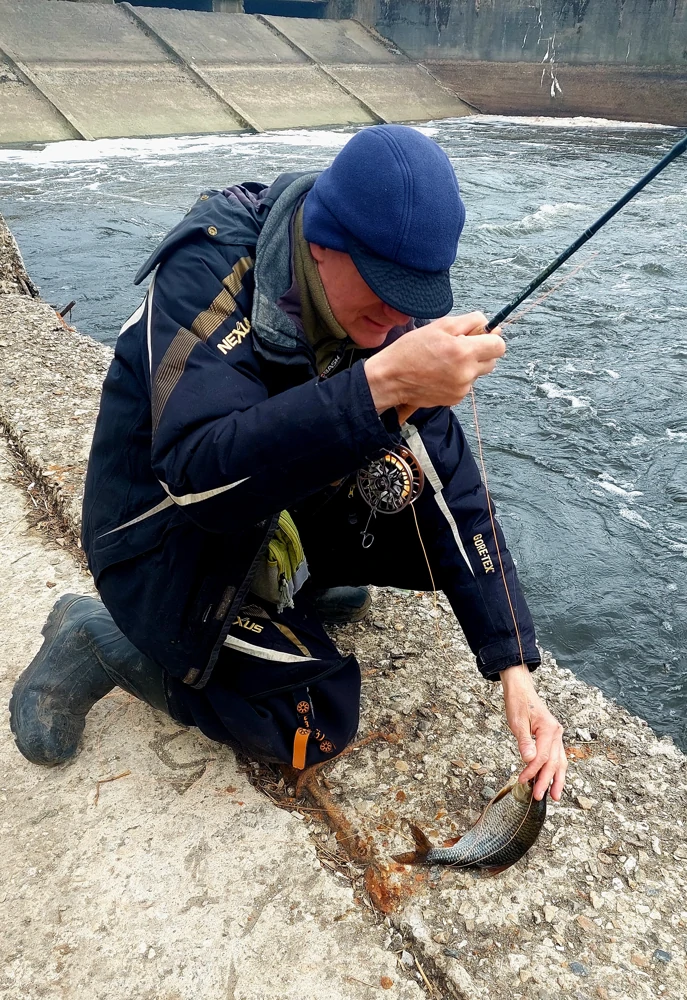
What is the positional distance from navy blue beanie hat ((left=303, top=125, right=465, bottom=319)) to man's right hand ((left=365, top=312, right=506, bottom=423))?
240mm

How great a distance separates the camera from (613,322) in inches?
366

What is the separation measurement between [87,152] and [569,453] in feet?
63.7

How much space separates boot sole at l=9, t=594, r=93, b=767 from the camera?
259 centimetres

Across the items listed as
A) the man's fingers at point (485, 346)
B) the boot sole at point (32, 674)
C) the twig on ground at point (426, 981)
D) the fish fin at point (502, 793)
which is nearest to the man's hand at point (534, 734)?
the fish fin at point (502, 793)

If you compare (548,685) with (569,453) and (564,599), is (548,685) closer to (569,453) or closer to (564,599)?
(564,599)

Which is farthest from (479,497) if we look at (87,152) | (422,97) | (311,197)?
(422,97)

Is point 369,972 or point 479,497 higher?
point 479,497

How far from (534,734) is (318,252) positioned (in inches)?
55.9

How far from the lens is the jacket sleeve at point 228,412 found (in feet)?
5.99

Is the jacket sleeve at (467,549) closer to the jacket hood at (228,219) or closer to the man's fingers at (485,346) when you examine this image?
the man's fingers at (485,346)

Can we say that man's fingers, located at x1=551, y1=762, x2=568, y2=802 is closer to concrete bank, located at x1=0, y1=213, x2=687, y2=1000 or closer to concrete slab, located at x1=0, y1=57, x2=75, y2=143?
concrete bank, located at x1=0, y1=213, x2=687, y2=1000

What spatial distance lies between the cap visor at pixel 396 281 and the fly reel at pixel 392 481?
21.6 inches

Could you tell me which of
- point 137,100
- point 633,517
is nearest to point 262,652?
point 633,517

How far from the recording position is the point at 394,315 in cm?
213
